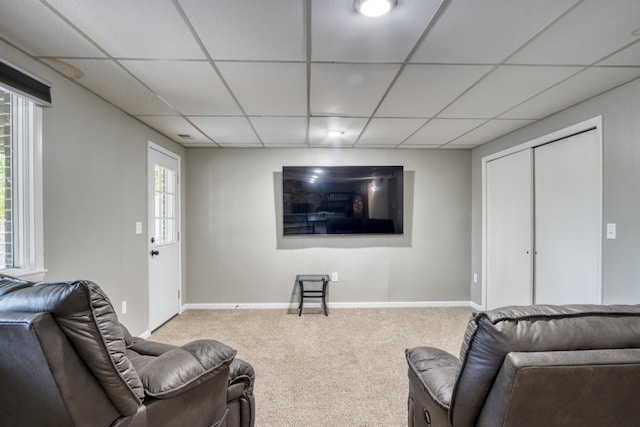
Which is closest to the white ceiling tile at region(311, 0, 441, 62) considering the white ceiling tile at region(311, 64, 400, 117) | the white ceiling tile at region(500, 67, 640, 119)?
the white ceiling tile at region(311, 64, 400, 117)

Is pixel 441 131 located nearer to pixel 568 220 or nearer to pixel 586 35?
pixel 568 220

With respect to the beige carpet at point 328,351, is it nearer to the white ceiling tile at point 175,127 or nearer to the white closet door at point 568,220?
the white closet door at point 568,220

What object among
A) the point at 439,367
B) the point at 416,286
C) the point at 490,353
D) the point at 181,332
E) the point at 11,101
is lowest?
the point at 181,332

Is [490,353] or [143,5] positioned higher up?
[143,5]

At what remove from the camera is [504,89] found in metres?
2.21

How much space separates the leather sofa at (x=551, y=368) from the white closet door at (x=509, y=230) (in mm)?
2535

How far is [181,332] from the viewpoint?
126 inches

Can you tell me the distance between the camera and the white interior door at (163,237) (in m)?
3.20

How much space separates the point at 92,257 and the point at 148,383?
1719mm

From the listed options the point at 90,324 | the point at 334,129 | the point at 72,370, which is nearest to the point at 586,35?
the point at 334,129

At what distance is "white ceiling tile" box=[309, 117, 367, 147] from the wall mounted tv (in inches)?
14.7

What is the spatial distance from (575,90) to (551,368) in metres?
2.36

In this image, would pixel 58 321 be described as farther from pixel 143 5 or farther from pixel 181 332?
pixel 181 332

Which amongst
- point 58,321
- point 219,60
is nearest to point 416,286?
point 219,60
